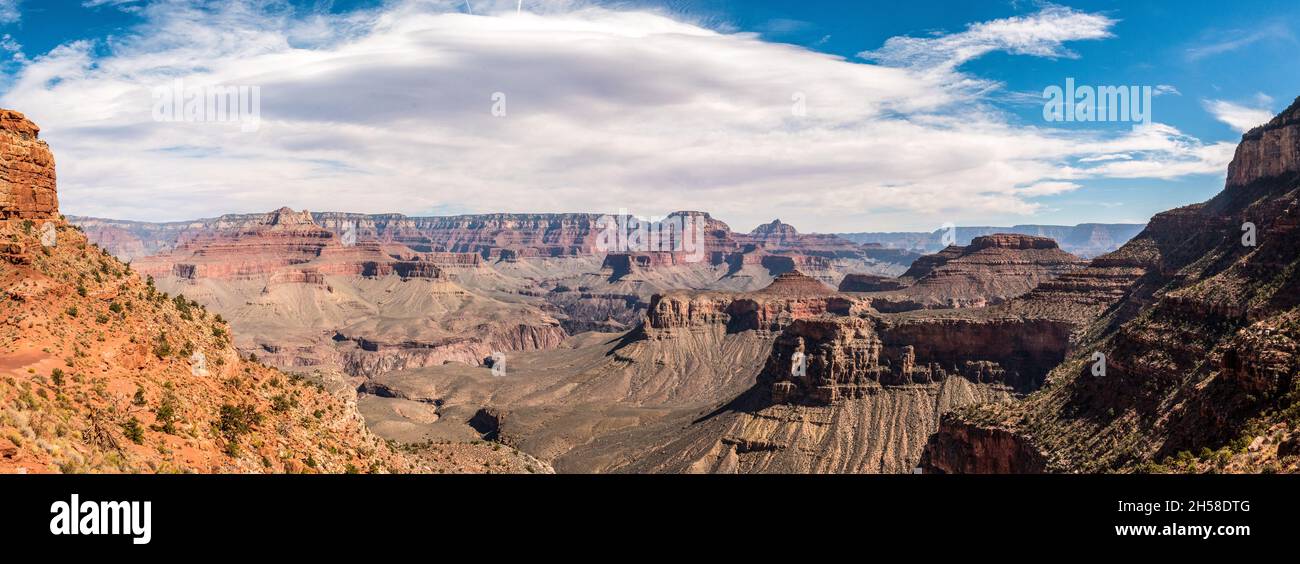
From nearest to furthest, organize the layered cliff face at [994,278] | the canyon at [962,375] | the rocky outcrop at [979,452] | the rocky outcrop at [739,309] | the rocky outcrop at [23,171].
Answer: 1. the rocky outcrop at [23,171]
2. the canyon at [962,375]
3. the rocky outcrop at [979,452]
4. the rocky outcrop at [739,309]
5. the layered cliff face at [994,278]

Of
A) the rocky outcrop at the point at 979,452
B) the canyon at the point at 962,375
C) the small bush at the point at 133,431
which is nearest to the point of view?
the small bush at the point at 133,431

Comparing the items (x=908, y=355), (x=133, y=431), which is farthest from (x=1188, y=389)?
(x=908, y=355)

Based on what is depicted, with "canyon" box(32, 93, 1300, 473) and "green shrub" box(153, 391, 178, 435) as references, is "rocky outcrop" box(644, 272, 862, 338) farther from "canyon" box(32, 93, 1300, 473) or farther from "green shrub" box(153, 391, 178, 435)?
"green shrub" box(153, 391, 178, 435)

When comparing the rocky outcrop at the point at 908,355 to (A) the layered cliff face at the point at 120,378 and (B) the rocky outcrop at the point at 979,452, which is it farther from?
(A) the layered cliff face at the point at 120,378

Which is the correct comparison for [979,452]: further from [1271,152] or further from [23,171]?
[1271,152]

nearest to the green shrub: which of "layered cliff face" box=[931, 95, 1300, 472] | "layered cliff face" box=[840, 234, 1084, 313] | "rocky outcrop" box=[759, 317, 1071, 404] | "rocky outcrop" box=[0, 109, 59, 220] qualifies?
"rocky outcrop" box=[0, 109, 59, 220]

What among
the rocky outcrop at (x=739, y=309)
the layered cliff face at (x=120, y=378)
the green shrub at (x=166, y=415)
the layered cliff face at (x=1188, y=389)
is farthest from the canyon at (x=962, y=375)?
the green shrub at (x=166, y=415)
